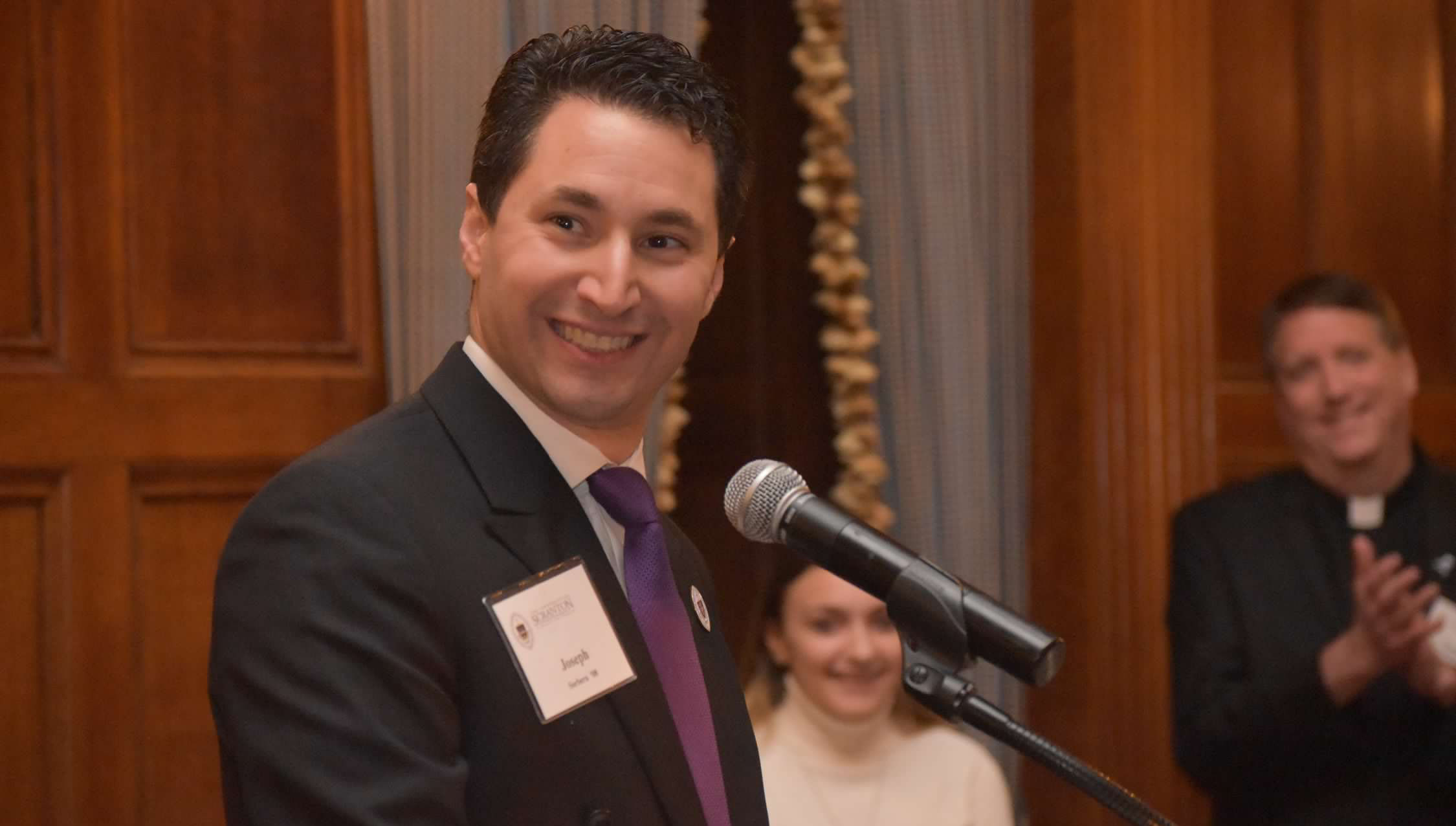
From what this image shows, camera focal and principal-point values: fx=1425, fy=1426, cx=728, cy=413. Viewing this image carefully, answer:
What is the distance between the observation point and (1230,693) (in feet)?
8.21

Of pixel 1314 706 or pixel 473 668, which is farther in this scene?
pixel 1314 706

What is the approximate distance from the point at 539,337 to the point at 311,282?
107 centimetres

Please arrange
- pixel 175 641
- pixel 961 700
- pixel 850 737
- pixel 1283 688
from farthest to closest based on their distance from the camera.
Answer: pixel 850 737
pixel 1283 688
pixel 175 641
pixel 961 700

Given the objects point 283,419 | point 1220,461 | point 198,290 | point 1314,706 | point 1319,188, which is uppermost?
point 1319,188

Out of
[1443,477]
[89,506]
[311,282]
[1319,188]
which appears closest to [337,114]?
[311,282]

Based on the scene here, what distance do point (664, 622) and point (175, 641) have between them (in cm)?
110

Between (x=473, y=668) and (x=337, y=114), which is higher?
(x=337, y=114)

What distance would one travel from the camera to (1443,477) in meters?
2.71

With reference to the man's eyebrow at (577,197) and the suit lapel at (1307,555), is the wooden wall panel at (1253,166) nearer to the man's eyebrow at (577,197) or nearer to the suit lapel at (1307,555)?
the suit lapel at (1307,555)

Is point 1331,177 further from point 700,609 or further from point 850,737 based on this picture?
point 700,609

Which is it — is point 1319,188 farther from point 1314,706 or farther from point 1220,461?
point 1314,706

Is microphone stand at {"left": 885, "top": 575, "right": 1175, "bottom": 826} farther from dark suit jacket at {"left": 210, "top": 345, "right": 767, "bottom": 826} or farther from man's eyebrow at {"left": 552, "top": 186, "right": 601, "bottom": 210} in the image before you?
man's eyebrow at {"left": 552, "top": 186, "right": 601, "bottom": 210}

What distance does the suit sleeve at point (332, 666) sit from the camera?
107 cm

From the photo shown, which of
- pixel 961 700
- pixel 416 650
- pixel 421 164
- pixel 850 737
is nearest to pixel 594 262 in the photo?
pixel 416 650
